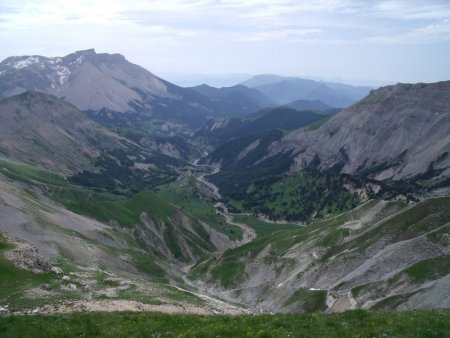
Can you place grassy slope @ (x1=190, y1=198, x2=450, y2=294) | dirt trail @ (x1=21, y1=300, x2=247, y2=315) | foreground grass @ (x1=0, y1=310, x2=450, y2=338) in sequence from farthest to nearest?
grassy slope @ (x1=190, y1=198, x2=450, y2=294)
dirt trail @ (x1=21, y1=300, x2=247, y2=315)
foreground grass @ (x1=0, y1=310, x2=450, y2=338)

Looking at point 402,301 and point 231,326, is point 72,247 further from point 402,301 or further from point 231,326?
point 231,326

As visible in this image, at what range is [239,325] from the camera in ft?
107

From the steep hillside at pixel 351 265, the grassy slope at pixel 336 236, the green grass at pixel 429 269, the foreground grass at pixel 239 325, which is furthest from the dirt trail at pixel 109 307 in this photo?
the grassy slope at pixel 336 236

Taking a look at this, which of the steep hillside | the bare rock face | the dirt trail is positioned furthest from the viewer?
the steep hillside

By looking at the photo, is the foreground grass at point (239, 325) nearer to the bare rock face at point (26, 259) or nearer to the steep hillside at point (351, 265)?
the bare rock face at point (26, 259)

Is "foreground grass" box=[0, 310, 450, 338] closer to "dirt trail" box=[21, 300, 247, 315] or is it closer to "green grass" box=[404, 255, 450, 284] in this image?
"dirt trail" box=[21, 300, 247, 315]

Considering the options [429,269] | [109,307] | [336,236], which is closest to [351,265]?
[336,236]

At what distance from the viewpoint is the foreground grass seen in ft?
96.6

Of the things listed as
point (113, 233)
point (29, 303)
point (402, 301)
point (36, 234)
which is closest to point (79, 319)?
point (29, 303)

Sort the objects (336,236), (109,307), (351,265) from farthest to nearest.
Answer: (336,236)
(351,265)
(109,307)

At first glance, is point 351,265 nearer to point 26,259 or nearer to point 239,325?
point 26,259

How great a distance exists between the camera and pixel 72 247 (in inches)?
4412

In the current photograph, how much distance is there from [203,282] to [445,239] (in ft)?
280

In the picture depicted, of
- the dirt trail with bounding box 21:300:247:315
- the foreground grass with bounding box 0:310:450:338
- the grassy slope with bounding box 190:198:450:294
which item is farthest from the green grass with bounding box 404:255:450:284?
the foreground grass with bounding box 0:310:450:338
